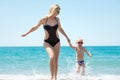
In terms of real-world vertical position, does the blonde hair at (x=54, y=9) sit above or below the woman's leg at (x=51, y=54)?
above

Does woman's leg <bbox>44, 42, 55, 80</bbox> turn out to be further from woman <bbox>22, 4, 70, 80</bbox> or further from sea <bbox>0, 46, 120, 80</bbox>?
sea <bbox>0, 46, 120, 80</bbox>

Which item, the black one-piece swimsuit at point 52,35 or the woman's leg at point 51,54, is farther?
the black one-piece swimsuit at point 52,35

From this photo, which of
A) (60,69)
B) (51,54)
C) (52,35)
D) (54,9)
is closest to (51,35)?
(52,35)

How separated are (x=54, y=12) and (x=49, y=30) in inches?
18.7

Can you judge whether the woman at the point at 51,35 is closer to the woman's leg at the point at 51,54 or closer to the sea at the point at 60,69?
the woman's leg at the point at 51,54

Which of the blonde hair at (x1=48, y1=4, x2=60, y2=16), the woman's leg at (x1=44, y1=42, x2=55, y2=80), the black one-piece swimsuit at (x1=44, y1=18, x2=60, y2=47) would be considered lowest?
the woman's leg at (x1=44, y1=42, x2=55, y2=80)

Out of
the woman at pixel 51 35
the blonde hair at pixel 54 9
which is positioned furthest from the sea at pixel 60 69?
the blonde hair at pixel 54 9

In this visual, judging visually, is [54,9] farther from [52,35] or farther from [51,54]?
[51,54]

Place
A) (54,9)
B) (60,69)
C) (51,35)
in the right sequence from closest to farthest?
1. (54,9)
2. (51,35)
3. (60,69)

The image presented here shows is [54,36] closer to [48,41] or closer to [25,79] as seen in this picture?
[48,41]

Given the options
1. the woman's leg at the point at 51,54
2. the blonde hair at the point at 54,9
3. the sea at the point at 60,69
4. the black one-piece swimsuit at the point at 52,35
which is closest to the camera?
the blonde hair at the point at 54,9

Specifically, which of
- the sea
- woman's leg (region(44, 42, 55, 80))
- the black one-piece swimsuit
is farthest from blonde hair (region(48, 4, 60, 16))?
the sea

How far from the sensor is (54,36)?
319 inches

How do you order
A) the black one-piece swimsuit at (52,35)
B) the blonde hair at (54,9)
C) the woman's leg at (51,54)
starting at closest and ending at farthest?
the blonde hair at (54,9)
the woman's leg at (51,54)
the black one-piece swimsuit at (52,35)
